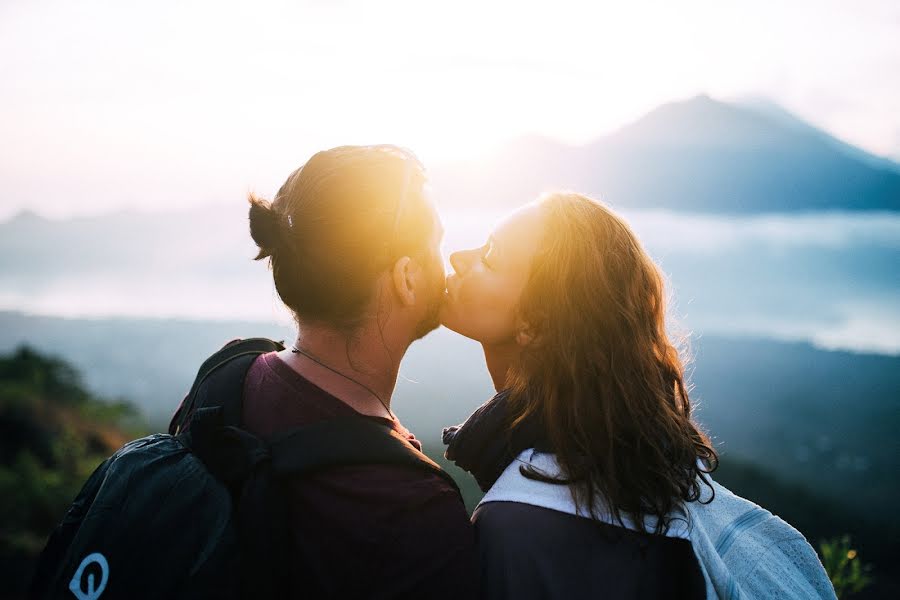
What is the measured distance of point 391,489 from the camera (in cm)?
190

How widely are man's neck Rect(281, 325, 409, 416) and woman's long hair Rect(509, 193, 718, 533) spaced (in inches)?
23.3

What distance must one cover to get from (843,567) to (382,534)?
2.95 metres

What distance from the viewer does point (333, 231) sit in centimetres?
226

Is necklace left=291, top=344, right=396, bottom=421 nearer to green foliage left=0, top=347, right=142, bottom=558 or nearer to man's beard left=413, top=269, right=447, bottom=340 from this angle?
man's beard left=413, top=269, right=447, bottom=340

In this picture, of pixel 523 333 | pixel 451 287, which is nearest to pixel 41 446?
pixel 451 287

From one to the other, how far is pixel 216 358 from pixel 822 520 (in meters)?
22.0

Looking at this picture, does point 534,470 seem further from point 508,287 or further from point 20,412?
point 20,412

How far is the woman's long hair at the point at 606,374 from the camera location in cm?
233

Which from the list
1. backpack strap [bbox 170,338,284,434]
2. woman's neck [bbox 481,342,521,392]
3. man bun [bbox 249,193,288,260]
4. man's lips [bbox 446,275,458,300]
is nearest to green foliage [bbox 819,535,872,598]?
woman's neck [bbox 481,342,521,392]

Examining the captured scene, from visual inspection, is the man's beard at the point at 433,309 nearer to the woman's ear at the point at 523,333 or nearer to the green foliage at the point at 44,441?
the woman's ear at the point at 523,333

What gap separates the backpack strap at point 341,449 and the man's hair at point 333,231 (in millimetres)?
472

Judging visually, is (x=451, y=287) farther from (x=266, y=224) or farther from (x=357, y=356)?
(x=266, y=224)

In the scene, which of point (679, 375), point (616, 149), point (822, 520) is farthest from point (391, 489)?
point (616, 149)

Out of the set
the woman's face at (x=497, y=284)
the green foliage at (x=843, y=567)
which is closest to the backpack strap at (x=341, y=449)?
the woman's face at (x=497, y=284)
